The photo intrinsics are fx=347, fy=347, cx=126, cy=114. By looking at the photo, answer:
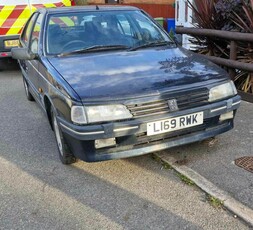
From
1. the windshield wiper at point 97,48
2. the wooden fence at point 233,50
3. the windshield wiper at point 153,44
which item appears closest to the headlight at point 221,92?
the windshield wiper at point 153,44

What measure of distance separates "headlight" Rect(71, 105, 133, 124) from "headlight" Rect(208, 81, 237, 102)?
35.0 inches

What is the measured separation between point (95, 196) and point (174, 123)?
96 centimetres

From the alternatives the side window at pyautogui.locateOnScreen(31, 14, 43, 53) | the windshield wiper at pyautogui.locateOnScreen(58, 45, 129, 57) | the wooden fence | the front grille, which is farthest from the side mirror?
the wooden fence

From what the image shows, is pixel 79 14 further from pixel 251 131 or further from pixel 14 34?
pixel 14 34

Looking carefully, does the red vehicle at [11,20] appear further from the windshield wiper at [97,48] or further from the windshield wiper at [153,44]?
the windshield wiper at [153,44]

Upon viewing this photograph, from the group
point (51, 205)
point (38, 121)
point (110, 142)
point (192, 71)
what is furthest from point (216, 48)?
point (51, 205)

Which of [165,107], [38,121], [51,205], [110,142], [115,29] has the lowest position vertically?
[38,121]

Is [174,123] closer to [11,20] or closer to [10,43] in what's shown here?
[10,43]

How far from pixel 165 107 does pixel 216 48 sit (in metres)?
3.42

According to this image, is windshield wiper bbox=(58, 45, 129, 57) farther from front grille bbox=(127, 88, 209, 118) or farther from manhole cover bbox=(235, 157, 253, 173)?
manhole cover bbox=(235, 157, 253, 173)

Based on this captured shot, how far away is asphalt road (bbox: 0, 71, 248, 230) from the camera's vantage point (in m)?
2.71

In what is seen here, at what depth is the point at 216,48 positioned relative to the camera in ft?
20.0

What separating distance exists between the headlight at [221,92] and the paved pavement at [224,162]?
0.65 metres

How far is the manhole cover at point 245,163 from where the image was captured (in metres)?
3.35
